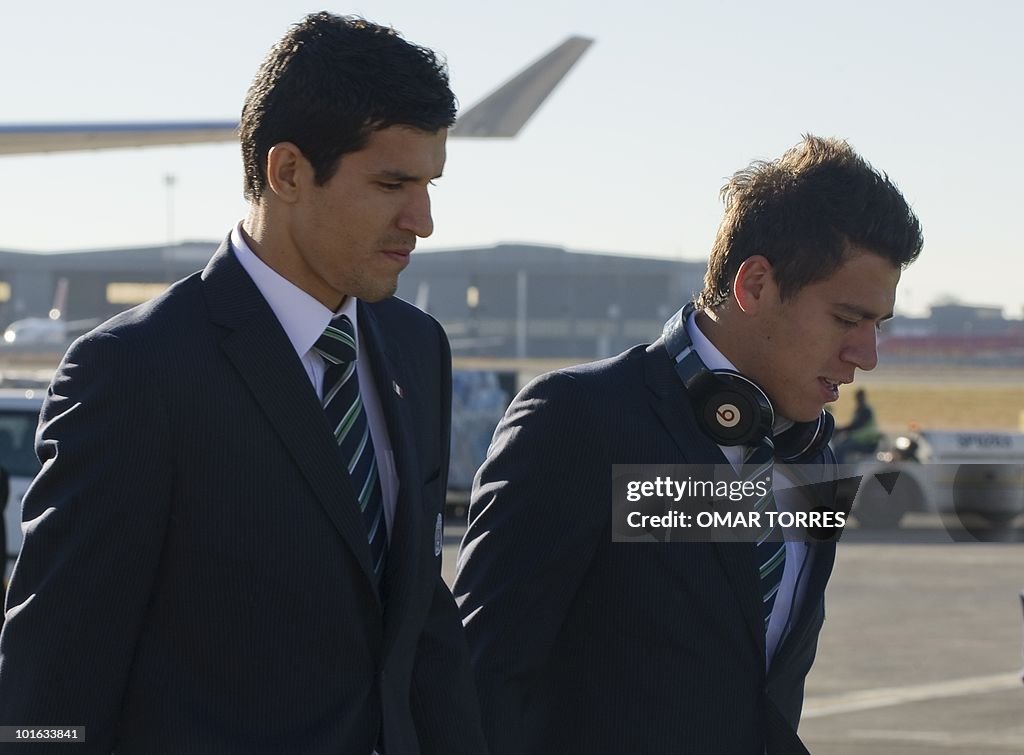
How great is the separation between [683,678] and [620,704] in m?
0.13

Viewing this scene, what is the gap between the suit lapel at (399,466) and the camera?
2.51 meters

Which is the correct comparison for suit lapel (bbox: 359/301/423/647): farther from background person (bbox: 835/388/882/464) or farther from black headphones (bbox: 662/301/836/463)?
background person (bbox: 835/388/882/464)

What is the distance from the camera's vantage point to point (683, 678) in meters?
2.85

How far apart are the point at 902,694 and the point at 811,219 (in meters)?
7.18

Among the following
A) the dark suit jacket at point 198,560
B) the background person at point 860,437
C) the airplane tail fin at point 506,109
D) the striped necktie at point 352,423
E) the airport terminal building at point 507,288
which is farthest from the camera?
the airport terminal building at point 507,288

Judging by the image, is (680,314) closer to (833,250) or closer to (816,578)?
(833,250)

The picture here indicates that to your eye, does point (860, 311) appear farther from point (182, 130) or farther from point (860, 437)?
point (182, 130)

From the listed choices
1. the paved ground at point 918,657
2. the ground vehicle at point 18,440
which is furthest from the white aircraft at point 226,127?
the paved ground at point 918,657

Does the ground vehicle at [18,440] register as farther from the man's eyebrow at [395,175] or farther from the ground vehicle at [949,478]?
the ground vehicle at [949,478]

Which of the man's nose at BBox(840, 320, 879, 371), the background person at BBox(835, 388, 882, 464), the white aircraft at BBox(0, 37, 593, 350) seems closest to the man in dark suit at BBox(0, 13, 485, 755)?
the man's nose at BBox(840, 320, 879, 371)

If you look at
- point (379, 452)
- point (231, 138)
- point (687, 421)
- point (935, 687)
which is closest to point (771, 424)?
point (687, 421)

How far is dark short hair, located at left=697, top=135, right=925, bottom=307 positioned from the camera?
3.01 metres

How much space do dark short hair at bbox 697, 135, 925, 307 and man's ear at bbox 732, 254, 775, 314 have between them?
0.01 meters

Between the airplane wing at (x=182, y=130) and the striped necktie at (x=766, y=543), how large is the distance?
22.6m
